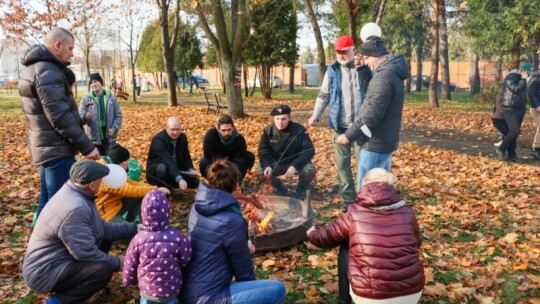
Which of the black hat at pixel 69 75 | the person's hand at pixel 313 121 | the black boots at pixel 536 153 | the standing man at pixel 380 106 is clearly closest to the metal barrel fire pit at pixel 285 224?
the standing man at pixel 380 106

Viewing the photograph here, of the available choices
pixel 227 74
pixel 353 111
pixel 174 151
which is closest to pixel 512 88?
pixel 353 111

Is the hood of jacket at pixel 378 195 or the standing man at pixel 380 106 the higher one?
the standing man at pixel 380 106

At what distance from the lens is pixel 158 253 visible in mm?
2844

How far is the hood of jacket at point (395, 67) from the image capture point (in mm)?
4559

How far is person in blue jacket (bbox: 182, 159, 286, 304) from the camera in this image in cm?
286

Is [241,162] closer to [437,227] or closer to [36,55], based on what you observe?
[437,227]

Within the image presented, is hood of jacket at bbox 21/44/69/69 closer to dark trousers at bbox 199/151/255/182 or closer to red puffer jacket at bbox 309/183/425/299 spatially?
dark trousers at bbox 199/151/255/182

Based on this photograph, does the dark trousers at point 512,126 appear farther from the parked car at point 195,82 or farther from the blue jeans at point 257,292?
the parked car at point 195,82

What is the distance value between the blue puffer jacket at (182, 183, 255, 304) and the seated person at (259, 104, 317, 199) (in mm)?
3302

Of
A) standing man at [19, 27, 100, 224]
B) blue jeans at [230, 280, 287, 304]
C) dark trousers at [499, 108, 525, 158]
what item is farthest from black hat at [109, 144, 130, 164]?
dark trousers at [499, 108, 525, 158]

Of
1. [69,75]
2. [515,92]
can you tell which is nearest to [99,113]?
[69,75]

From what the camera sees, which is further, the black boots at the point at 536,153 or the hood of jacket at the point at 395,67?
the black boots at the point at 536,153

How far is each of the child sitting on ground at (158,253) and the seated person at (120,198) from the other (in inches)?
59.0

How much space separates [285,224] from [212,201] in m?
2.40
